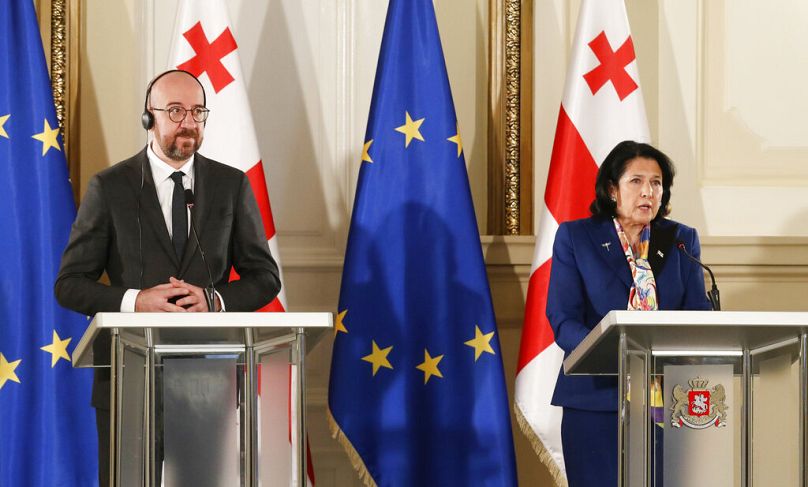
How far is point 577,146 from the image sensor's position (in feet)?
14.9

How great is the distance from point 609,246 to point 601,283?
0.36 ft

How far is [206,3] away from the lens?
→ 4512 mm

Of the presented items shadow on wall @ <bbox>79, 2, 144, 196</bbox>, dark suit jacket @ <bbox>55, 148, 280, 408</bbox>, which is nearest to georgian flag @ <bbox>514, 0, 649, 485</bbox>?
dark suit jacket @ <bbox>55, 148, 280, 408</bbox>

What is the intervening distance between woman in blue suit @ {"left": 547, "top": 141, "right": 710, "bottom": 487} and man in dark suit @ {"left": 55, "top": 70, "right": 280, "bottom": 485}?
2.72 ft

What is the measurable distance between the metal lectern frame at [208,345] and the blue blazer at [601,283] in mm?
878

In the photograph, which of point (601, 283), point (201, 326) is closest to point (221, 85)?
point (601, 283)

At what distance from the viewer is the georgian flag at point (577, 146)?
4379mm

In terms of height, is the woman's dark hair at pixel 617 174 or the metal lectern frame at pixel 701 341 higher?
the woman's dark hair at pixel 617 174

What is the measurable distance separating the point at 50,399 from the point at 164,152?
4.30ft

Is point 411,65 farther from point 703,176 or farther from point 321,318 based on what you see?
point 321,318

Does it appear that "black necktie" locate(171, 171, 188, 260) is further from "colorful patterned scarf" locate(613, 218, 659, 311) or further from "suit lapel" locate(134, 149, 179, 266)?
"colorful patterned scarf" locate(613, 218, 659, 311)

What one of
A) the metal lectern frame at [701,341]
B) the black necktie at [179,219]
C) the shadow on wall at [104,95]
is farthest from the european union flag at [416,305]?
the metal lectern frame at [701,341]

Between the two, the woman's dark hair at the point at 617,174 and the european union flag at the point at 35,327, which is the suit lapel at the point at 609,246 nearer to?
the woman's dark hair at the point at 617,174

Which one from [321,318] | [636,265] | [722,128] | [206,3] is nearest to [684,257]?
[636,265]
